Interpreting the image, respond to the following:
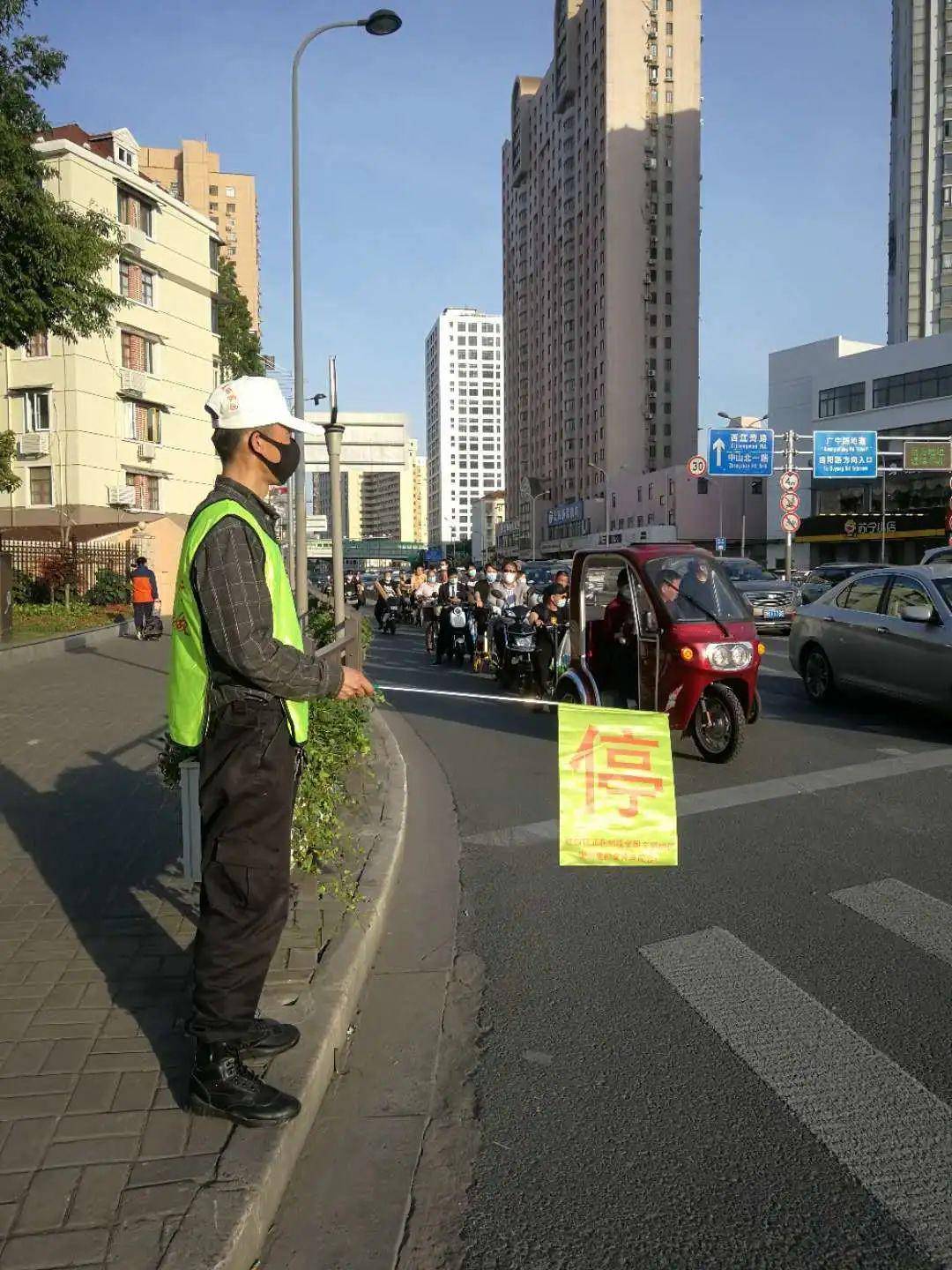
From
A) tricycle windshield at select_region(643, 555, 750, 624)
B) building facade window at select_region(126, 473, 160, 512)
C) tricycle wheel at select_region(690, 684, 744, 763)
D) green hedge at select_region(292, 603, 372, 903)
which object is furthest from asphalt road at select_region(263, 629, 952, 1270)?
building facade window at select_region(126, 473, 160, 512)

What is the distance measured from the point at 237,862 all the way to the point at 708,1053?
1.81 m

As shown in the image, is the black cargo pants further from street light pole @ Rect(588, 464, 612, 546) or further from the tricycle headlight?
street light pole @ Rect(588, 464, 612, 546)

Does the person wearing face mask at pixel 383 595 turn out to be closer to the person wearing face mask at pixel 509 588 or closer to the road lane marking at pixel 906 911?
the person wearing face mask at pixel 509 588

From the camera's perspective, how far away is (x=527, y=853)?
6.22 metres

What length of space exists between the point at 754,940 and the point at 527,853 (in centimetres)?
184

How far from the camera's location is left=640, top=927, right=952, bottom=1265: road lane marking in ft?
9.05

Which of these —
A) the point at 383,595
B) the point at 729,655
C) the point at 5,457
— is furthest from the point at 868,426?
the point at 729,655

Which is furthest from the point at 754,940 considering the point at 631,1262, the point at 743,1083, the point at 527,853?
the point at 631,1262

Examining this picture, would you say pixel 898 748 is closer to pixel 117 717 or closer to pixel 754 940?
pixel 754 940

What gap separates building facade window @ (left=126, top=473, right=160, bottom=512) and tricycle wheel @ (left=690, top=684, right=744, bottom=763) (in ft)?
115

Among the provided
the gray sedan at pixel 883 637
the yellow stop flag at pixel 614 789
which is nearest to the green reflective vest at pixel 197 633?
the yellow stop flag at pixel 614 789

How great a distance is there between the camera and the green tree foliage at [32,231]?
1249cm

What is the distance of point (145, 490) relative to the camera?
1638 inches

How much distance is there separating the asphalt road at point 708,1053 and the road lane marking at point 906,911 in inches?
0.7
